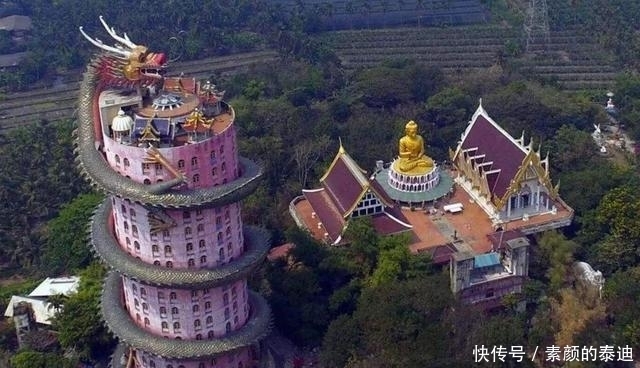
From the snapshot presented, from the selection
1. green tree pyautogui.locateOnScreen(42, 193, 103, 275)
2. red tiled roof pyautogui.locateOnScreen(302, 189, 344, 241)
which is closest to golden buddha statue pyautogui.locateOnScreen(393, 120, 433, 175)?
red tiled roof pyautogui.locateOnScreen(302, 189, 344, 241)

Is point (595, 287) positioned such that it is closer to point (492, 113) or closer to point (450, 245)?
point (450, 245)

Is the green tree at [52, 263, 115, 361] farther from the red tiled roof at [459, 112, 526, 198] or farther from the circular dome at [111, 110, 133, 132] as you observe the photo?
the red tiled roof at [459, 112, 526, 198]

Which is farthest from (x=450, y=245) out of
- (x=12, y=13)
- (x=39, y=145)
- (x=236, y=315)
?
(x=12, y=13)

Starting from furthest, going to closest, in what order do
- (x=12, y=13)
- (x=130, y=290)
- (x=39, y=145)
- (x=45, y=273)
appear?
(x=12, y=13), (x=39, y=145), (x=45, y=273), (x=130, y=290)

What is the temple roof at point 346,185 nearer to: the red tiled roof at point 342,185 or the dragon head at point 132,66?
the red tiled roof at point 342,185

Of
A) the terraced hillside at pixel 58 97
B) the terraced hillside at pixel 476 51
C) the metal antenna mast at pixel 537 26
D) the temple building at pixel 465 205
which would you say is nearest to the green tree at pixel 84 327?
the temple building at pixel 465 205

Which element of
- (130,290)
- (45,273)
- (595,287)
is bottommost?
(45,273)
